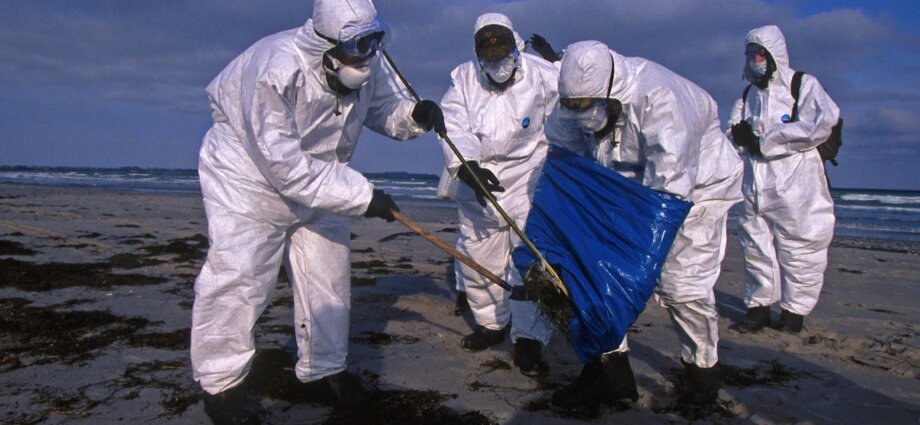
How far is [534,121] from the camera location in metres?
4.26

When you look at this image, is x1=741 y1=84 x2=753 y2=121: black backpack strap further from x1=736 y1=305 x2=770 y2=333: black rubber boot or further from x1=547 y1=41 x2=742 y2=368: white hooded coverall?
x1=547 y1=41 x2=742 y2=368: white hooded coverall

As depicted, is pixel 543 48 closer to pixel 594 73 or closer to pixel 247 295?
pixel 594 73

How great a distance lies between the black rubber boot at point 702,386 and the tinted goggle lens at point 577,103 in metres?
1.48

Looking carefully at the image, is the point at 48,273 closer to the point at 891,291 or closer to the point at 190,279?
the point at 190,279

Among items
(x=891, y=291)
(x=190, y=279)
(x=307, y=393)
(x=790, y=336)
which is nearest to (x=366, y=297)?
(x=190, y=279)

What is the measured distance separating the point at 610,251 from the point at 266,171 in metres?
1.62

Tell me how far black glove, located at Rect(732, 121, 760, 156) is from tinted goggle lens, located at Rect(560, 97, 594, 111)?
2804 mm

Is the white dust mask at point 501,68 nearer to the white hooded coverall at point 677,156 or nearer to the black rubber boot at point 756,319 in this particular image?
the white hooded coverall at point 677,156

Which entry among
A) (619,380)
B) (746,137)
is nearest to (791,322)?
(746,137)

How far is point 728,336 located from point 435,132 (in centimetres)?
281

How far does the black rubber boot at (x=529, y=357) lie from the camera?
3867 millimetres

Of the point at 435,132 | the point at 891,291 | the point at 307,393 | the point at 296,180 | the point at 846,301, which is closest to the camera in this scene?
the point at 296,180

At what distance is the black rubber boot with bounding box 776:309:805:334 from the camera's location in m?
5.10

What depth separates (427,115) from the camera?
363 cm
